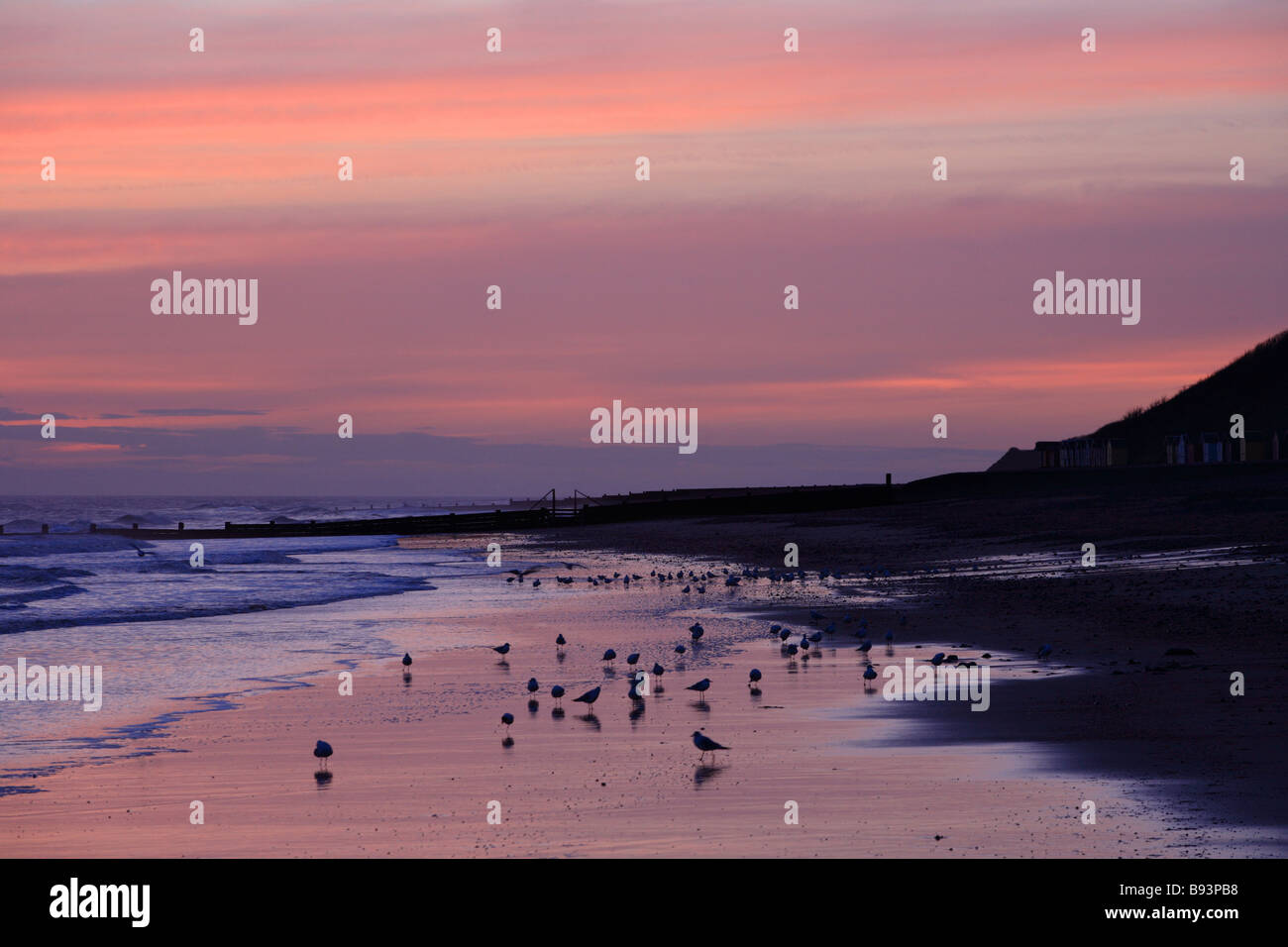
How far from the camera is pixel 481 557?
201 ft

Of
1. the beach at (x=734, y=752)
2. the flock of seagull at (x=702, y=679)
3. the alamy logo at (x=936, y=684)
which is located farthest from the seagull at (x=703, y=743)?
the alamy logo at (x=936, y=684)

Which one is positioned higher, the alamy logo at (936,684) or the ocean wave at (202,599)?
the ocean wave at (202,599)

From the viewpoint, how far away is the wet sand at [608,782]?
29.2 ft

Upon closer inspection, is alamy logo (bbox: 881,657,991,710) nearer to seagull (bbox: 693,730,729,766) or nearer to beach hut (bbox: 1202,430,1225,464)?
seagull (bbox: 693,730,729,766)

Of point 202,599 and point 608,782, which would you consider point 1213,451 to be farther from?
point 608,782

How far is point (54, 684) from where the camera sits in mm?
17797
